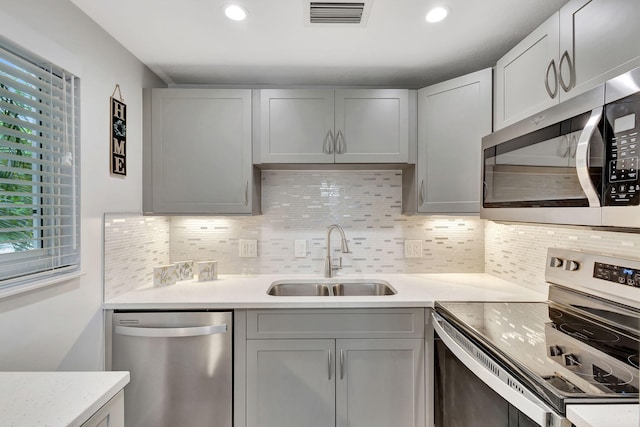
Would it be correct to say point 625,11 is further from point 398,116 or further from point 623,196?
point 398,116

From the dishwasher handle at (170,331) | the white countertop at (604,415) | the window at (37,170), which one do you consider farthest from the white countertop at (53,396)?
the white countertop at (604,415)

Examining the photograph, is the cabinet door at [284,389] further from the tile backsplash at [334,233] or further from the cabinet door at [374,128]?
the cabinet door at [374,128]

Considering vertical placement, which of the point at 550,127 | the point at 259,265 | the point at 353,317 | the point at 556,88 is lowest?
the point at 353,317

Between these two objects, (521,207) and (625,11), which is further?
(521,207)

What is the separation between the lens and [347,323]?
1.59 m

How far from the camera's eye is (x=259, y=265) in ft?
7.21

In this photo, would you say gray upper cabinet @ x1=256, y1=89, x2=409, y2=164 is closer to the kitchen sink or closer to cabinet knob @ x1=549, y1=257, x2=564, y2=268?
the kitchen sink

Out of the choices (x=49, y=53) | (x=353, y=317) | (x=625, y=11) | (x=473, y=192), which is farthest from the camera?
(x=473, y=192)

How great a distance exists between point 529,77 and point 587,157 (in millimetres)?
669

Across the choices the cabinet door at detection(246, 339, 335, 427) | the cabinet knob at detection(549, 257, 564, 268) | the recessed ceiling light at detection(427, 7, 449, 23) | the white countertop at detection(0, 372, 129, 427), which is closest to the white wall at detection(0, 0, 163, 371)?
the white countertop at detection(0, 372, 129, 427)

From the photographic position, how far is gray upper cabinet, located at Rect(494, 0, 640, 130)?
37.3 inches

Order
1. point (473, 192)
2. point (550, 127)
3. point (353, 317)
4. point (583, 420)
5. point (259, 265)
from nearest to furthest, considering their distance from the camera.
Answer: point (583, 420) < point (550, 127) < point (353, 317) < point (473, 192) < point (259, 265)

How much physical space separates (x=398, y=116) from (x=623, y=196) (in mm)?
1250

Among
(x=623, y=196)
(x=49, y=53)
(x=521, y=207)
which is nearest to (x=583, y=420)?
(x=623, y=196)
